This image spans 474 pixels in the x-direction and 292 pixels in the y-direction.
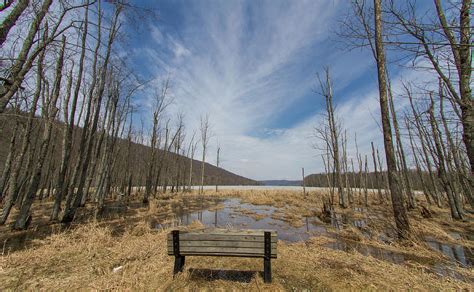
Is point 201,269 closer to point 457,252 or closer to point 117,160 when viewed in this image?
point 457,252

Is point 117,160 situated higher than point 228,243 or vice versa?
point 117,160

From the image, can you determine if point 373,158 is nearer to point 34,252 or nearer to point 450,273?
point 450,273

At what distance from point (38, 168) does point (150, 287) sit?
8.92 meters

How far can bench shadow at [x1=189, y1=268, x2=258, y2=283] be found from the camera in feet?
11.3

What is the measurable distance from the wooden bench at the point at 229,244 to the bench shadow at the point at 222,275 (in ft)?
1.63

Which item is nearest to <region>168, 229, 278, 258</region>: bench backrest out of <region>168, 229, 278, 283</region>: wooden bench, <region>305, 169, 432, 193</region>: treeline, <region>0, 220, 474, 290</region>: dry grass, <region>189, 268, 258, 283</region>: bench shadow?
<region>168, 229, 278, 283</region>: wooden bench

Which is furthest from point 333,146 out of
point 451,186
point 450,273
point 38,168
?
point 38,168

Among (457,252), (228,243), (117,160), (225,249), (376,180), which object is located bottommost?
(457,252)

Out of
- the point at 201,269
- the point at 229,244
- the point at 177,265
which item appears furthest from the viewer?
the point at 201,269

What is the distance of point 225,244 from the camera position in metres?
3.14

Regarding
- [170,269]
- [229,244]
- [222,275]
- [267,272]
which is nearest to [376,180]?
[267,272]

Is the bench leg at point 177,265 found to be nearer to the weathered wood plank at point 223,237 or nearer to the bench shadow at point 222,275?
the bench shadow at point 222,275

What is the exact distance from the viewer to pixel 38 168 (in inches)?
313

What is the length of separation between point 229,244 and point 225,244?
0.07 metres
